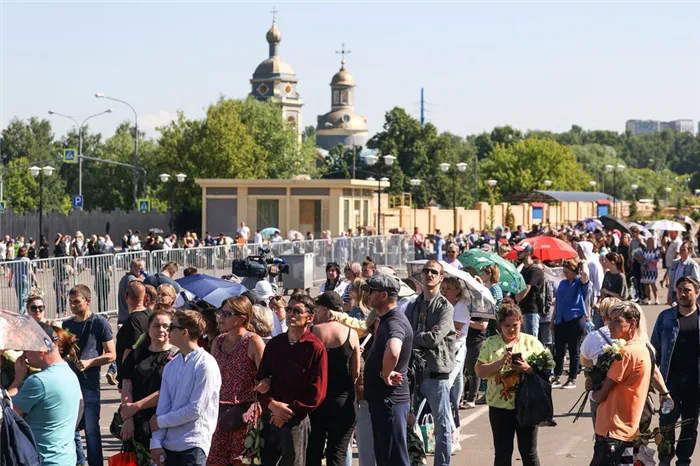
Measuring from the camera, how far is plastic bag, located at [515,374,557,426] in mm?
8055

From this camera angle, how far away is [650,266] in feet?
84.0

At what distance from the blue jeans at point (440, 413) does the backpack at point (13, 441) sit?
397cm

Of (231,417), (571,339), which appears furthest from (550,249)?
(231,417)

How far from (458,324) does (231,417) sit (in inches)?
139

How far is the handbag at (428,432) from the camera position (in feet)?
33.0

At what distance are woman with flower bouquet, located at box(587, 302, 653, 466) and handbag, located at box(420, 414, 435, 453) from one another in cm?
258

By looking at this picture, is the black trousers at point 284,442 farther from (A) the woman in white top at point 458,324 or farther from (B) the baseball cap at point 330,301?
(A) the woman in white top at point 458,324

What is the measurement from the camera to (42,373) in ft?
22.1

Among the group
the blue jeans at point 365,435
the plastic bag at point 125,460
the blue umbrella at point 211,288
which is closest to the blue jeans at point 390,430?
the blue jeans at point 365,435

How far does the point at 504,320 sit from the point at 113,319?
49.5 feet

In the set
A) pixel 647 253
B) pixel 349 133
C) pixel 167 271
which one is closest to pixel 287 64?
pixel 349 133

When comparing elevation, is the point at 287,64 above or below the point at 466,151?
above

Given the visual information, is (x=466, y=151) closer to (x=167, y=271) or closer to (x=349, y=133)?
(x=349, y=133)

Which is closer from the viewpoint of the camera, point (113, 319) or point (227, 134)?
point (113, 319)
